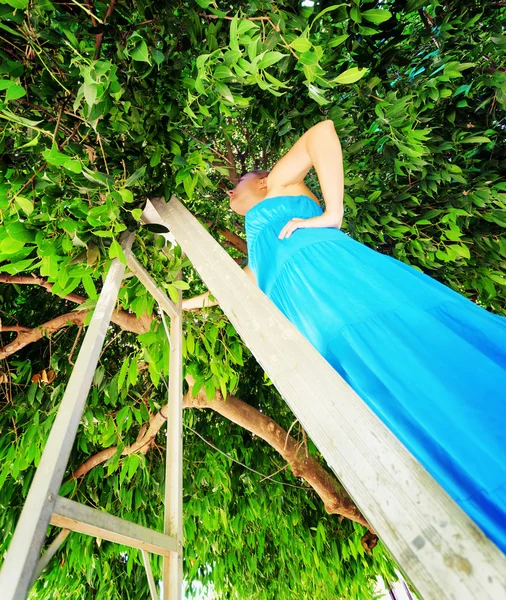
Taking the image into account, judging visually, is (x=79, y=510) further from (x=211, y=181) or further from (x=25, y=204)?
(x=211, y=181)

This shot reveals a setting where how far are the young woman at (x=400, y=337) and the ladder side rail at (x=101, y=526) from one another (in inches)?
19.9

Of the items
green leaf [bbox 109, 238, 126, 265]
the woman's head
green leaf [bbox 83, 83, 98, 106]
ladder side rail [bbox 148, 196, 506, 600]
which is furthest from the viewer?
the woman's head

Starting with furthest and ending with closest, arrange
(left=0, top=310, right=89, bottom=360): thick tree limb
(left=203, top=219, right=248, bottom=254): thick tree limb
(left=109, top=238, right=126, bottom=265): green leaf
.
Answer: (left=203, top=219, right=248, bottom=254): thick tree limb → (left=0, top=310, right=89, bottom=360): thick tree limb → (left=109, top=238, right=126, bottom=265): green leaf

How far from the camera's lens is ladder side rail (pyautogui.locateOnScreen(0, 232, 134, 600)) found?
50cm

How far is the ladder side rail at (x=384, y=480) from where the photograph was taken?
0.31 meters

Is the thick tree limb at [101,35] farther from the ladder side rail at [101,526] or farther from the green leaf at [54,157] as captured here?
the ladder side rail at [101,526]

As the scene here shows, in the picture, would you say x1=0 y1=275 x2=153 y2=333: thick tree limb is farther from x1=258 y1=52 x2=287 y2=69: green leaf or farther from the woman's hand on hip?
x1=258 y1=52 x2=287 y2=69: green leaf

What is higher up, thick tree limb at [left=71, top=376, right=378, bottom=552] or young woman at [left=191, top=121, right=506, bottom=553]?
young woman at [left=191, top=121, right=506, bottom=553]

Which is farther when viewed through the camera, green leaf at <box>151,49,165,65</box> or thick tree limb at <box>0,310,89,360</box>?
thick tree limb at <box>0,310,89,360</box>

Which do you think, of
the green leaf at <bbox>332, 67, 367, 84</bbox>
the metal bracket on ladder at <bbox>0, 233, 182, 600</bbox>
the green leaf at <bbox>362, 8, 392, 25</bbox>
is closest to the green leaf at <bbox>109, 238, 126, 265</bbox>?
the metal bracket on ladder at <bbox>0, 233, 182, 600</bbox>

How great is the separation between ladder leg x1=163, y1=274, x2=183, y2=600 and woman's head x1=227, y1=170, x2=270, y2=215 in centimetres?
56

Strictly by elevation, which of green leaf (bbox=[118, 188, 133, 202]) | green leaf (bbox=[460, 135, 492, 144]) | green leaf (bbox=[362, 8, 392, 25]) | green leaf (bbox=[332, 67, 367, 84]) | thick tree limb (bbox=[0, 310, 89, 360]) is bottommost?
thick tree limb (bbox=[0, 310, 89, 360])

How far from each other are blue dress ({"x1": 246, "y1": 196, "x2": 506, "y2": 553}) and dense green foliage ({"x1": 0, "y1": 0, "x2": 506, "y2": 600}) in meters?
0.46

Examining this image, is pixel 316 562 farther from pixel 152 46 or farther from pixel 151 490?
pixel 152 46
